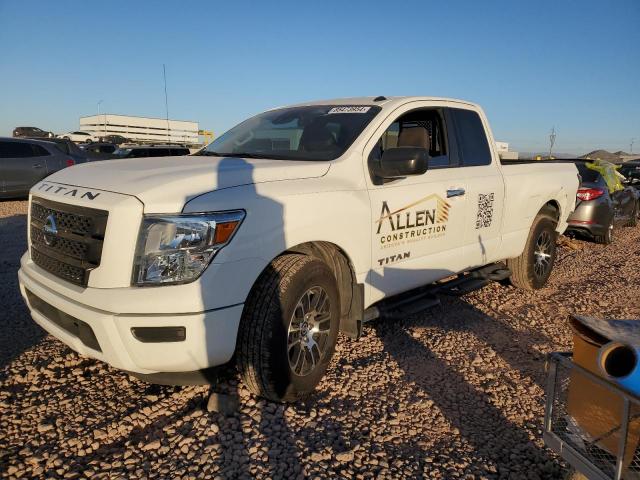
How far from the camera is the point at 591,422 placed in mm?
1833

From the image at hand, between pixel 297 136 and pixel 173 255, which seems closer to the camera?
pixel 173 255

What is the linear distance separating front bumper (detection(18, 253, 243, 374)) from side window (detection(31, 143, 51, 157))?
35.8 ft

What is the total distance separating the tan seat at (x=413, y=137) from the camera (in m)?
4.00

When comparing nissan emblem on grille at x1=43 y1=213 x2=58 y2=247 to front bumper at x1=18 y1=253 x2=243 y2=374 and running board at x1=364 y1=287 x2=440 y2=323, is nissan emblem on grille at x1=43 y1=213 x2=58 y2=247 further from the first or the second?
running board at x1=364 y1=287 x2=440 y2=323

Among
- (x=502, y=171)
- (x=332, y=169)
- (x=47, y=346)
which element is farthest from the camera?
(x=502, y=171)

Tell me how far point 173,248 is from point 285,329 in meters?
0.79

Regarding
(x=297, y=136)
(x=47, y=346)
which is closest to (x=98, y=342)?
(x=47, y=346)

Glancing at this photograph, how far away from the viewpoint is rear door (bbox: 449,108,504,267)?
4.23 m

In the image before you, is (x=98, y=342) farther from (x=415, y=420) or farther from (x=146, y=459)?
(x=415, y=420)

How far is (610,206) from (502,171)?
5.32 metres

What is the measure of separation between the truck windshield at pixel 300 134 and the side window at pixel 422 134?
0.97ft

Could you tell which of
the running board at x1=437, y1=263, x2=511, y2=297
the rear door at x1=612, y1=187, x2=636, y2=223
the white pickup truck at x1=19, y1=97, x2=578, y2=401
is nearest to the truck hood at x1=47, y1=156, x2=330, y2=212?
the white pickup truck at x1=19, y1=97, x2=578, y2=401

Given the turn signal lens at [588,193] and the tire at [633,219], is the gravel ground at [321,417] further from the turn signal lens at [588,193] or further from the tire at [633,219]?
the tire at [633,219]

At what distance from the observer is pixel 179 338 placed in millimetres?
2377
